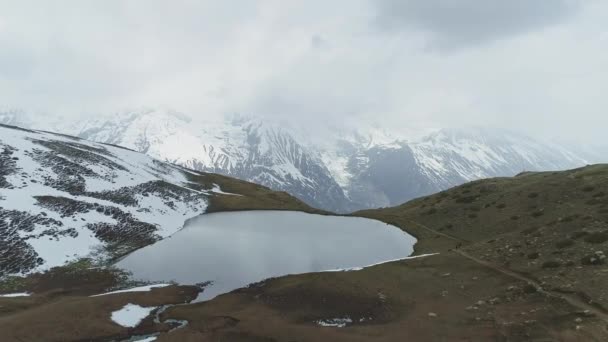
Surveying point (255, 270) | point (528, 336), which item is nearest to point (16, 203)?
point (255, 270)

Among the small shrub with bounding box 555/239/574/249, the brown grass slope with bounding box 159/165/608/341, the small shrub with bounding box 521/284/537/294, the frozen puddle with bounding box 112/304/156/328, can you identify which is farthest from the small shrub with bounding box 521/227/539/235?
the frozen puddle with bounding box 112/304/156/328

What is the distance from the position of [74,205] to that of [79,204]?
1228 millimetres

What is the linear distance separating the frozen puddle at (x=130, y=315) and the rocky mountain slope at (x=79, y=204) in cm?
2496

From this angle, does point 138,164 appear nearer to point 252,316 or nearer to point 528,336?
point 252,316

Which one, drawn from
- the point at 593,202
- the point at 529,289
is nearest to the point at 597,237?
the point at 529,289

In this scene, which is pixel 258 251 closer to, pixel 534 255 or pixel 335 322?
pixel 335 322

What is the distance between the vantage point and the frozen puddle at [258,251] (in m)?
52.3

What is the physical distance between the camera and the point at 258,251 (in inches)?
2499

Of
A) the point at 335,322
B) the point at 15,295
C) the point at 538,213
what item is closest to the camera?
the point at 335,322

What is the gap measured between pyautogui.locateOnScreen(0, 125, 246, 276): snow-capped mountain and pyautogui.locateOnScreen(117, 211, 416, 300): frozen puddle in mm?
7734

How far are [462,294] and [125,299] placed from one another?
34551mm

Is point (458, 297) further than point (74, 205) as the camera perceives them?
No

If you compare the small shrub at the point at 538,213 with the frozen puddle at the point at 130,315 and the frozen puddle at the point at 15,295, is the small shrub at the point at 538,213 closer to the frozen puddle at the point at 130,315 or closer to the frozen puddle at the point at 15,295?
the frozen puddle at the point at 130,315

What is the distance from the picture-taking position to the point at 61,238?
65.3m
